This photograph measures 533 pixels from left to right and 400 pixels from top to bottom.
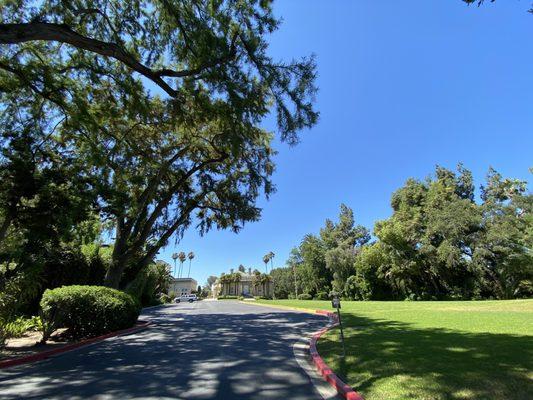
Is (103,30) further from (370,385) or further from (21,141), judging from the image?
(370,385)

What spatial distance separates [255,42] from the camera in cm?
1066

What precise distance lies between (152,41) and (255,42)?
3327 millimetres

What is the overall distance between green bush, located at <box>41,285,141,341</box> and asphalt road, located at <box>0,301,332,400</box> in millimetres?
1482

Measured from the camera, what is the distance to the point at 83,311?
1230 centimetres

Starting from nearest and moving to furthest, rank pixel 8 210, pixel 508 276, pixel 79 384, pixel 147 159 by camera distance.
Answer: pixel 79 384, pixel 8 210, pixel 147 159, pixel 508 276

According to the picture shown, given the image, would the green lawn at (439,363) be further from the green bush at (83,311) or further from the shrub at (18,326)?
the shrub at (18,326)

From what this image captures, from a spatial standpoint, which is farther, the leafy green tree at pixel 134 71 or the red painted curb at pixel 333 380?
the leafy green tree at pixel 134 71

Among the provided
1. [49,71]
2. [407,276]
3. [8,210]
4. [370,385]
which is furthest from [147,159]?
[407,276]

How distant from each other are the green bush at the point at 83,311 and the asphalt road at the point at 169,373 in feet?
4.86

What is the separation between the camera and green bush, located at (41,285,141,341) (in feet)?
37.4

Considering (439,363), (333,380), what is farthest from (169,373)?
(439,363)

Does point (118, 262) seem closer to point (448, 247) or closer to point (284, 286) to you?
point (448, 247)

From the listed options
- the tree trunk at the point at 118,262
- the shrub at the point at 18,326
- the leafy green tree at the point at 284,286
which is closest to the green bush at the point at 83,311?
the shrub at the point at 18,326

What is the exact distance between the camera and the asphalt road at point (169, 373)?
578cm
